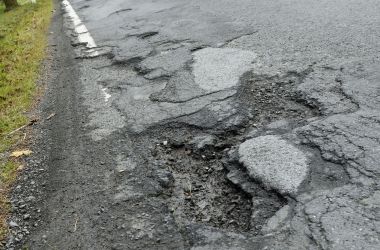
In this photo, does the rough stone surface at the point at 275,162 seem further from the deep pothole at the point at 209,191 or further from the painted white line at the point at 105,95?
the painted white line at the point at 105,95

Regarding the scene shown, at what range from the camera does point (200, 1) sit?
24.7ft

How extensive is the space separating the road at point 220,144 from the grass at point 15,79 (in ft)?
0.66

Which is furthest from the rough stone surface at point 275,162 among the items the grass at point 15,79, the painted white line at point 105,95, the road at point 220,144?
the painted white line at point 105,95

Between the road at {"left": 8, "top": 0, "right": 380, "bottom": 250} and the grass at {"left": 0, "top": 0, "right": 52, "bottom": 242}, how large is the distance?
20 cm

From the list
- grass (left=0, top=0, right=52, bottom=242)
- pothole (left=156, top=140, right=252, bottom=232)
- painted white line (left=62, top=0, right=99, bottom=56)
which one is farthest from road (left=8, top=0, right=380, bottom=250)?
painted white line (left=62, top=0, right=99, bottom=56)

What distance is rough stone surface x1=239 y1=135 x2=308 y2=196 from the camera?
2490mm

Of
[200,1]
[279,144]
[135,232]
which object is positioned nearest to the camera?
[135,232]

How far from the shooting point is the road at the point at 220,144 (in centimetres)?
232

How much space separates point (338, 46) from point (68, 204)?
3.10 m

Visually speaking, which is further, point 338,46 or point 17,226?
point 338,46

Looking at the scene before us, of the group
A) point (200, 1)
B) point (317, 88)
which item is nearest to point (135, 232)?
point (317, 88)

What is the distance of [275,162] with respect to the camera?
2670 mm

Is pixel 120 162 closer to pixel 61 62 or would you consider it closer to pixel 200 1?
pixel 61 62

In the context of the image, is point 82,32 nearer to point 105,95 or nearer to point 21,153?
point 105,95
